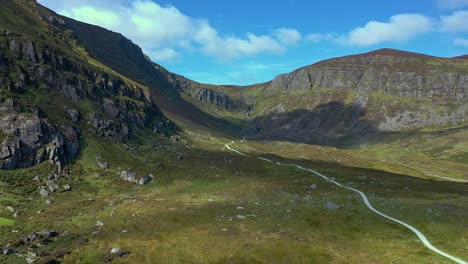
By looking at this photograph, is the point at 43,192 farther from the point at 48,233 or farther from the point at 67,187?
the point at 48,233

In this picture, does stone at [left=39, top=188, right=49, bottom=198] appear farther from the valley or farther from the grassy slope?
the grassy slope

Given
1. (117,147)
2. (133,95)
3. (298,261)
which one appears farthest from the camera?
(133,95)

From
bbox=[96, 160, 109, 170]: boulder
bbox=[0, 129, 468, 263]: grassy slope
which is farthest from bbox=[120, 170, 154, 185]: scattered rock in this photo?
bbox=[96, 160, 109, 170]: boulder

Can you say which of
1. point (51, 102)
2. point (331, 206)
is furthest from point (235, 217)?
point (51, 102)

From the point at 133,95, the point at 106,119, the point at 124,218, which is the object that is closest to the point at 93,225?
the point at 124,218

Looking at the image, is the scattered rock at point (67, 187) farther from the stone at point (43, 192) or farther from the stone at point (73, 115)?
the stone at point (73, 115)

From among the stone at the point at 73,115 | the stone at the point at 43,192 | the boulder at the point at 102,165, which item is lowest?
the stone at the point at 43,192

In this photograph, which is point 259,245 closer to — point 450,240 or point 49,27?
point 450,240

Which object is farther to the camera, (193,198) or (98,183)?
(98,183)

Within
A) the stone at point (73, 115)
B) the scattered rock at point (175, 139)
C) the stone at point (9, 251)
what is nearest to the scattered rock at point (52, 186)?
the stone at point (73, 115)
